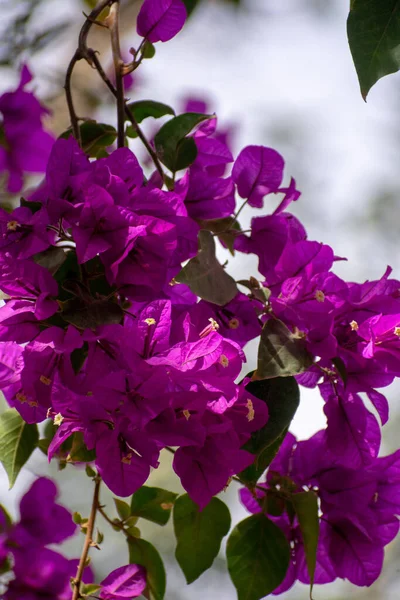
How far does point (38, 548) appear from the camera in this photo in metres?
1.05

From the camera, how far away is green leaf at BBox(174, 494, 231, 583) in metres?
0.79

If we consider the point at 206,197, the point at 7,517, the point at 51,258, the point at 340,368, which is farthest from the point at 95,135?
the point at 7,517

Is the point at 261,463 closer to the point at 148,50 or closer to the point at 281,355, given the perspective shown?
the point at 281,355

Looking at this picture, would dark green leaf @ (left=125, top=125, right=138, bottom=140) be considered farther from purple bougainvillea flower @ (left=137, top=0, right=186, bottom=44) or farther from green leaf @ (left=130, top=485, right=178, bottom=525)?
green leaf @ (left=130, top=485, right=178, bottom=525)

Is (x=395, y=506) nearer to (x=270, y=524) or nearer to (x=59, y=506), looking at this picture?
(x=270, y=524)

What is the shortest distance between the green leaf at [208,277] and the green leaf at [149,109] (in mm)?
223

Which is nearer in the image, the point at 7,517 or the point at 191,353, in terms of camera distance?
the point at 191,353

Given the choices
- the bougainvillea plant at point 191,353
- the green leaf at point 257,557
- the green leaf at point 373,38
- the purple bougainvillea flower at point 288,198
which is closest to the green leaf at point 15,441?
the bougainvillea plant at point 191,353

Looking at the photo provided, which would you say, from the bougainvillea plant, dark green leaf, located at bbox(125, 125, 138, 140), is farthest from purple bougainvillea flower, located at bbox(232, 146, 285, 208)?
dark green leaf, located at bbox(125, 125, 138, 140)

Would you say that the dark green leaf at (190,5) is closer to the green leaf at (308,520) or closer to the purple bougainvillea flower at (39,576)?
the green leaf at (308,520)

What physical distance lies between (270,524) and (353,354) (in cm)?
21

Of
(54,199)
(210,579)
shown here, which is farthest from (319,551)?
(210,579)

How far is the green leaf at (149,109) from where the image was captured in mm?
892

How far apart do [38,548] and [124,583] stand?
0.91 ft
